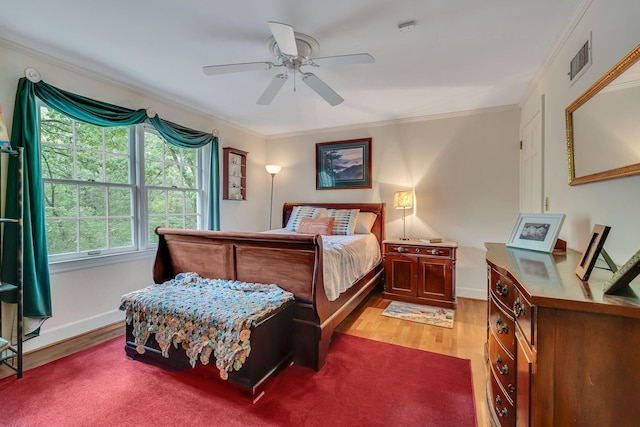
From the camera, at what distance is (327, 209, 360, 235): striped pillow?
12.6ft

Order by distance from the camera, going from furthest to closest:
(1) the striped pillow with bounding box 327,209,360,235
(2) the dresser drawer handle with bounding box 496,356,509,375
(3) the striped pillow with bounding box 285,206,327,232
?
(3) the striped pillow with bounding box 285,206,327,232
(1) the striped pillow with bounding box 327,209,360,235
(2) the dresser drawer handle with bounding box 496,356,509,375

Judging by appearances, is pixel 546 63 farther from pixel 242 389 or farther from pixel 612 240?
pixel 242 389

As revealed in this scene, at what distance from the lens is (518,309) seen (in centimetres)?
115

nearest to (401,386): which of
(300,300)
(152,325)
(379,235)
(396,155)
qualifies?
(300,300)

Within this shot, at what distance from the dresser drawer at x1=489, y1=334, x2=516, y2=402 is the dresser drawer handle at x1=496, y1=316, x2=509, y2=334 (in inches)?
3.2

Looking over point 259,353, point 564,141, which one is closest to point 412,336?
point 259,353

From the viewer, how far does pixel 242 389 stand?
1.78 meters

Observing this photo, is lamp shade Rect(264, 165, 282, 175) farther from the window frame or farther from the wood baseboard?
the wood baseboard

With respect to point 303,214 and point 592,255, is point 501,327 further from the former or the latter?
point 303,214

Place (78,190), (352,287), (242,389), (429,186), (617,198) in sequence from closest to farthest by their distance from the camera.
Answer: (617,198), (242,389), (78,190), (352,287), (429,186)

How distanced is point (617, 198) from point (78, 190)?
3961 millimetres

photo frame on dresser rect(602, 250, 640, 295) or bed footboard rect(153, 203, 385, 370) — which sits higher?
photo frame on dresser rect(602, 250, 640, 295)

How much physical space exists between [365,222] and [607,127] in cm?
279

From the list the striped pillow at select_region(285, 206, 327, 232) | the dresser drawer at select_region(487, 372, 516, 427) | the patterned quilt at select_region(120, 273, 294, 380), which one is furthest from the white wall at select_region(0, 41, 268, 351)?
the dresser drawer at select_region(487, 372, 516, 427)
